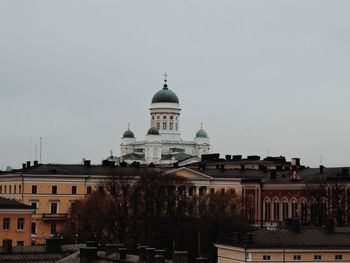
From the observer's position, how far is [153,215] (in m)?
108

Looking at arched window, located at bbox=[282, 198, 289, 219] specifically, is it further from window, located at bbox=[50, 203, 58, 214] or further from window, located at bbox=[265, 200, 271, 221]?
window, located at bbox=[50, 203, 58, 214]

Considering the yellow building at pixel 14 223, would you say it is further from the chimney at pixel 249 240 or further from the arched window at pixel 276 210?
the arched window at pixel 276 210

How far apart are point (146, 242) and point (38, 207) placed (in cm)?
3539

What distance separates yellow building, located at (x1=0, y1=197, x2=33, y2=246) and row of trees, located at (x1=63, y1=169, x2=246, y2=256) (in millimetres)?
15694

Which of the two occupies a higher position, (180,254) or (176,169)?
(176,169)

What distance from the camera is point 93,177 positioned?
450ft

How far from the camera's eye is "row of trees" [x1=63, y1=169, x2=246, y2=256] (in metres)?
102

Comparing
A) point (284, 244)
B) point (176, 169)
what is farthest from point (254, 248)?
point (176, 169)

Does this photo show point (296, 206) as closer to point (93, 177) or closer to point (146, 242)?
point (93, 177)

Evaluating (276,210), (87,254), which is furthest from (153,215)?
(87,254)

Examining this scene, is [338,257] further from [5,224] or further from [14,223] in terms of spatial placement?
[5,224]

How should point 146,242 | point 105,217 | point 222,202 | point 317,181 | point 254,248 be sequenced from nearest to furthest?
point 254,248 → point 146,242 → point 105,217 → point 222,202 → point 317,181

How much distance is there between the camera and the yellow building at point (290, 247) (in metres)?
71.4

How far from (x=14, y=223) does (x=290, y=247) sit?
23.0 meters
